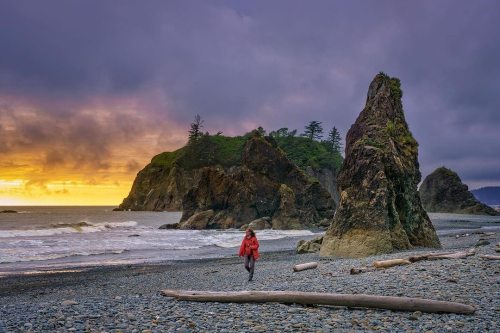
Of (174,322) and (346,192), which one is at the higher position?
(346,192)

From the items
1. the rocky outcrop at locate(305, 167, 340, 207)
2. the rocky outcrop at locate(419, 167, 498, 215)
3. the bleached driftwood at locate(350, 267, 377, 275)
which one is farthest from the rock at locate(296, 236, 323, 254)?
the rocky outcrop at locate(419, 167, 498, 215)

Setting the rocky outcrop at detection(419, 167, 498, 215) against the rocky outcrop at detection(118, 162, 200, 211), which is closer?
the rocky outcrop at detection(419, 167, 498, 215)

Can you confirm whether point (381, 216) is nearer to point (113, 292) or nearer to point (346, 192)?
point (346, 192)

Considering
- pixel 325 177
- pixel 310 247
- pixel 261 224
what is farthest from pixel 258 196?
pixel 325 177

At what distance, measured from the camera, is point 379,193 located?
21547 mm

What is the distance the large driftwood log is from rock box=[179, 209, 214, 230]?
48769 mm

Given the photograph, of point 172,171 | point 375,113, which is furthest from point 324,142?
point 375,113

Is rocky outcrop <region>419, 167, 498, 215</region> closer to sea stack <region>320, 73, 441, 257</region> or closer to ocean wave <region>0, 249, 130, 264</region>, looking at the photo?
sea stack <region>320, 73, 441, 257</region>

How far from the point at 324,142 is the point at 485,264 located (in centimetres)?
14003

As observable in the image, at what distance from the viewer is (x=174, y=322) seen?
7.72 meters

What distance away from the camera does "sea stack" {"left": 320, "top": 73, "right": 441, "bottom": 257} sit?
2119 cm

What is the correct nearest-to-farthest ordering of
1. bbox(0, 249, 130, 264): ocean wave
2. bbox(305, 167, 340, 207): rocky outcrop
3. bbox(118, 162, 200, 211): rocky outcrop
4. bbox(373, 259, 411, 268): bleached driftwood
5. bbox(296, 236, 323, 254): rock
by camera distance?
bbox(373, 259, 411, 268): bleached driftwood < bbox(0, 249, 130, 264): ocean wave < bbox(296, 236, 323, 254): rock < bbox(305, 167, 340, 207): rocky outcrop < bbox(118, 162, 200, 211): rocky outcrop

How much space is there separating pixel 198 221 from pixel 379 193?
40351 mm

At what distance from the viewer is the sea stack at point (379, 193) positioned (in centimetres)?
2119
